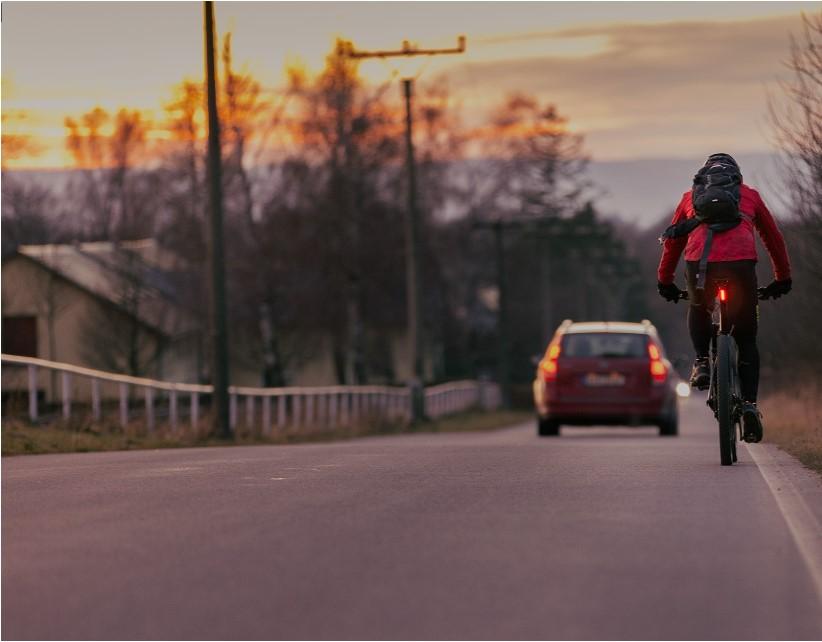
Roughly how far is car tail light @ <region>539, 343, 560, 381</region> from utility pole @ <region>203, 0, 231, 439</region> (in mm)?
4321

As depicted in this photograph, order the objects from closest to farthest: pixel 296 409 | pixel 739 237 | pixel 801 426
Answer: pixel 739 237 → pixel 801 426 → pixel 296 409

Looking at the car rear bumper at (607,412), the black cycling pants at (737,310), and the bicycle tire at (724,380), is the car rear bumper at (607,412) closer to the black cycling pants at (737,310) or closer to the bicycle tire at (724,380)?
the black cycling pants at (737,310)

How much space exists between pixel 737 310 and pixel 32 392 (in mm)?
11436

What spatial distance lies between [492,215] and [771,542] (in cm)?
8353

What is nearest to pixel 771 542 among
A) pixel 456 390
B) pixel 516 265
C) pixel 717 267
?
pixel 717 267

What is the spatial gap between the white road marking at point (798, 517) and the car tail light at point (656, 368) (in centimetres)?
1118

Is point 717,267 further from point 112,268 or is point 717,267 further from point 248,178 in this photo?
point 112,268

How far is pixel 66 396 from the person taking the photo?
2206 cm

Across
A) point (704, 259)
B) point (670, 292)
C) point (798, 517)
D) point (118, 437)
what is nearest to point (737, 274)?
point (704, 259)

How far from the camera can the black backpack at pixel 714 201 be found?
1185cm

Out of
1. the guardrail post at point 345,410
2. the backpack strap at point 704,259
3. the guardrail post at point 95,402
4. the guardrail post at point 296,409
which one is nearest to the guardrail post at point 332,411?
the guardrail post at point 345,410

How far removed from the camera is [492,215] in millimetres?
91562

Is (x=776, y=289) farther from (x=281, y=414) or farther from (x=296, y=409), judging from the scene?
(x=296, y=409)

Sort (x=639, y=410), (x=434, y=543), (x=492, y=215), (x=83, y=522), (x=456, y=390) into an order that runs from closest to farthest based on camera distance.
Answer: (x=434, y=543)
(x=83, y=522)
(x=639, y=410)
(x=456, y=390)
(x=492, y=215)
